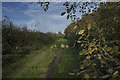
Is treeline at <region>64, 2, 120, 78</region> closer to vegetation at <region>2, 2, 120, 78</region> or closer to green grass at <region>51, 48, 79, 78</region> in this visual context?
vegetation at <region>2, 2, 120, 78</region>

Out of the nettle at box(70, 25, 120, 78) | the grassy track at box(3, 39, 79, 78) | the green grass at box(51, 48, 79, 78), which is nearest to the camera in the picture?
the nettle at box(70, 25, 120, 78)

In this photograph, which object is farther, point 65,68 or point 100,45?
point 65,68

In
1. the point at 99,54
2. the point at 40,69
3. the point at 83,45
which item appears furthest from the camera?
the point at 40,69

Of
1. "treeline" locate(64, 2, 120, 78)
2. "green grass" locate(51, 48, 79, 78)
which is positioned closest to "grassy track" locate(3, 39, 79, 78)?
"green grass" locate(51, 48, 79, 78)

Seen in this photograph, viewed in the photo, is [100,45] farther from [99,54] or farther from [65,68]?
[65,68]

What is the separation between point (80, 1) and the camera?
189cm

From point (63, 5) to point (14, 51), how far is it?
687 centimetres

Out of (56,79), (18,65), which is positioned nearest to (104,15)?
(56,79)

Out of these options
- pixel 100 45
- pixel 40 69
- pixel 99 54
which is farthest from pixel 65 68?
pixel 99 54

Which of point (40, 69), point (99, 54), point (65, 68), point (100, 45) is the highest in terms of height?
point (100, 45)

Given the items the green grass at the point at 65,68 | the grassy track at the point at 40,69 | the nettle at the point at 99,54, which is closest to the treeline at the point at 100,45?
the nettle at the point at 99,54

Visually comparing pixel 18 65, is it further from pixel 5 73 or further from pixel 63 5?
pixel 63 5

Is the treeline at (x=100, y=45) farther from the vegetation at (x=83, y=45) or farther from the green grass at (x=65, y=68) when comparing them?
the green grass at (x=65, y=68)

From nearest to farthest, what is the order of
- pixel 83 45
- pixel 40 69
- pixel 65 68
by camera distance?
pixel 83 45 → pixel 65 68 → pixel 40 69
